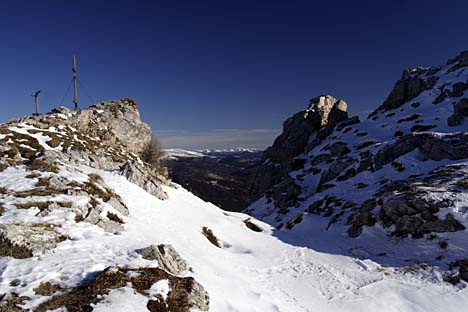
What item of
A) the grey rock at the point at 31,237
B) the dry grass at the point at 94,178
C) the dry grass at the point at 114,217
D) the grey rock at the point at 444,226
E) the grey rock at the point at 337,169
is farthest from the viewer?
the grey rock at the point at 337,169

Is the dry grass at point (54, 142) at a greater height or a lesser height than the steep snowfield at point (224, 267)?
greater

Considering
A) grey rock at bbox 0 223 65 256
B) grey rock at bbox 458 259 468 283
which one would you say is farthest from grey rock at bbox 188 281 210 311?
grey rock at bbox 458 259 468 283

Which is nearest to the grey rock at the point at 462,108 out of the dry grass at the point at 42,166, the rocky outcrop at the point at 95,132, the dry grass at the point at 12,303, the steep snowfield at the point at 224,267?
the steep snowfield at the point at 224,267

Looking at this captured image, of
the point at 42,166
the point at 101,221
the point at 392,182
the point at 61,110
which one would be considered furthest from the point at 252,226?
the point at 61,110

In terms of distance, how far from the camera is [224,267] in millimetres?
17000

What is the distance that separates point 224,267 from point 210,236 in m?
5.66

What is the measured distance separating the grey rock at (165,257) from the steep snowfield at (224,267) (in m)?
0.41

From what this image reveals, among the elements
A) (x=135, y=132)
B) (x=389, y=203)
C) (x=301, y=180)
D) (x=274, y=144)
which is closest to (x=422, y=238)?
(x=389, y=203)

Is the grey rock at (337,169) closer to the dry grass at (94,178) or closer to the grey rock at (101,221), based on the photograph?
the dry grass at (94,178)

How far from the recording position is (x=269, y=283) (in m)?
16.7

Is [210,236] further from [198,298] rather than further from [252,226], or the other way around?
[198,298]

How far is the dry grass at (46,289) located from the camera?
909 cm

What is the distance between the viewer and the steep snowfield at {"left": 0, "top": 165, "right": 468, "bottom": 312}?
1066 cm

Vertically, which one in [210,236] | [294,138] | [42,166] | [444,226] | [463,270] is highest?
[294,138]
